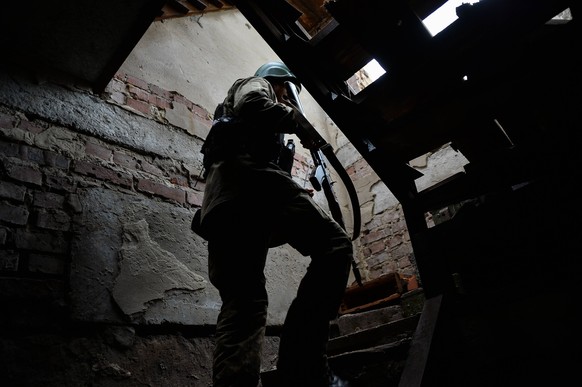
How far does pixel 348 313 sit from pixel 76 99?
2432 millimetres

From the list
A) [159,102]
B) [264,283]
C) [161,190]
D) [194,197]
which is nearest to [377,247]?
[194,197]

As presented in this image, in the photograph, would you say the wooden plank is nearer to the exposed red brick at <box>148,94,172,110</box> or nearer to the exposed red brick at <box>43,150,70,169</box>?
the exposed red brick at <box>148,94,172,110</box>

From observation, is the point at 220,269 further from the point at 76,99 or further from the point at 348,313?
the point at 348,313

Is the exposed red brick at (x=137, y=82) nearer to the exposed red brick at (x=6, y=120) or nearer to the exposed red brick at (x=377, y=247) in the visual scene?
the exposed red brick at (x=6, y=120)

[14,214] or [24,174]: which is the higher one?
[24,174]

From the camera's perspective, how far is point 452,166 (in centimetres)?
348

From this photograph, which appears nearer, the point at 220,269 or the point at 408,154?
the point at 220,269

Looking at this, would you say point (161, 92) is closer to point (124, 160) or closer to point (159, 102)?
point (159, 102)

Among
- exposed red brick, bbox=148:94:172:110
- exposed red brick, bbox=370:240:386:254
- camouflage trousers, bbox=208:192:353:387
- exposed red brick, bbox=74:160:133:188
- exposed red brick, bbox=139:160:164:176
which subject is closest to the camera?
camouflage trousers, bbox=208:192:353:387

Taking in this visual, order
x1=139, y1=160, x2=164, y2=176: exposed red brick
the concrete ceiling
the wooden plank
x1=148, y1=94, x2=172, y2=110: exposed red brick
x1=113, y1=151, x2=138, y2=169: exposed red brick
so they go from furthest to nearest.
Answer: the wooden plank, x1=148, y1=94, x2=172, y2=110: exposed red brick, x1=139, y1=160, x2=164, y2=176: exposed red brick, x1=113, y1=151, x2=138, y2=169: exposed red brick, the concrete ceiling

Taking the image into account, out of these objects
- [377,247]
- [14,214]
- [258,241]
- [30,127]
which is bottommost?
[258,241]

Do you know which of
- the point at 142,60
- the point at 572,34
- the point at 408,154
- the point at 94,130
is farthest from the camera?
the point at 142,60

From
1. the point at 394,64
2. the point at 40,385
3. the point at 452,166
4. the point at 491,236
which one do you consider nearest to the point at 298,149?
the point at 452,166

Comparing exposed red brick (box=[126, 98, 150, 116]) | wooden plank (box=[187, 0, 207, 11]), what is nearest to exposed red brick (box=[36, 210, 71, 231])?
exposed red brick (box=[126, 98, 150, 116])
